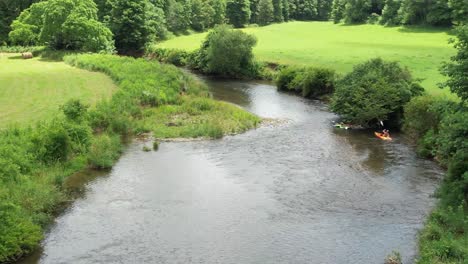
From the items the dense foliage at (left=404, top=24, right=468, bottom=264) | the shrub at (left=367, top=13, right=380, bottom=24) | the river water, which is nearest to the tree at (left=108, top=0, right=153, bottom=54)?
the shrub at (left=367, top=13, right=380, bottom=24)

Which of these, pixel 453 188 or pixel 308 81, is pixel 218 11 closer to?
pixel 308 81

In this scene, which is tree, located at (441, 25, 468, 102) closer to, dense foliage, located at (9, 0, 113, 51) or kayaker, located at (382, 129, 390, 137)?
kayaker, located at (382, 129, 390, 137)

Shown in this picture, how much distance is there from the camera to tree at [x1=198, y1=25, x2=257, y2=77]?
3199 inches

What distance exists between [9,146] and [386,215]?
2298 cm

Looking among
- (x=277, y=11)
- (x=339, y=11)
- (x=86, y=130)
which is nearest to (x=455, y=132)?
(x=86, y=130)

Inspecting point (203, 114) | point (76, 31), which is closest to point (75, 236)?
point (203, 114)

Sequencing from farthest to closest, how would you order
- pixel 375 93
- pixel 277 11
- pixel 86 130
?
pixel 277 11, pixel 375 93, pixel 86 130

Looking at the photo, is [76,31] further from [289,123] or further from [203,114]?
[289,123]

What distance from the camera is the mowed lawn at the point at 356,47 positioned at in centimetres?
7131

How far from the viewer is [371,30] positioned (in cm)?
11400

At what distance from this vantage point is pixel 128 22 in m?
100

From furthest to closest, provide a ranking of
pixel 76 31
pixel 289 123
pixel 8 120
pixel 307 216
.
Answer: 1. pixel 76 31
2. pixel 289 123
3. pixel 8 120
4. pixel 307 216

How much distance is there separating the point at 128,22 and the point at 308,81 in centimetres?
4756

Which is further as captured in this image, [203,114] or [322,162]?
[203,114]
